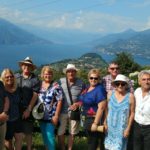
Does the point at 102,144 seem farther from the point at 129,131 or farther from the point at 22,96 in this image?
the point at 22,96

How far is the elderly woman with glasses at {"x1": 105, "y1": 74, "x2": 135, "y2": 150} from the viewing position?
5.48 m

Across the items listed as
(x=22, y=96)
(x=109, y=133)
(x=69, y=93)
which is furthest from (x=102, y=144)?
(x=22, y=96)

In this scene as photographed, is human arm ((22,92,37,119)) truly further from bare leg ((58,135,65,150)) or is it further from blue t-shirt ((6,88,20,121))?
bare leg ((58,135,65,150))

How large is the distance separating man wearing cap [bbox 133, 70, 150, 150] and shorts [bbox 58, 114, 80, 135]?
1.42 m

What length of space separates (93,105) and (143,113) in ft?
2.77

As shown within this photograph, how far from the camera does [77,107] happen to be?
6.44 metres

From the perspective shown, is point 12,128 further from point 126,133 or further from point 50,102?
point 126,133

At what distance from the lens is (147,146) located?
18.0 ft

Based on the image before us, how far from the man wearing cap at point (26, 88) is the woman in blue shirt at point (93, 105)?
2.74ft

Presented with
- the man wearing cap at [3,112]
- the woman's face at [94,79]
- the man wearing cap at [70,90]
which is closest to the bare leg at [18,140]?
the man wearing cap at [3,112]

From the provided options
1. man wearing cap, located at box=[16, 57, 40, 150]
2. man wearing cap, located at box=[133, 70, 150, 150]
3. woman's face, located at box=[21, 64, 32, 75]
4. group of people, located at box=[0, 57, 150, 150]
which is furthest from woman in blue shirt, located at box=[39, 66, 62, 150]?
man wearing cap, located at box=[133, 70, 150, 150]

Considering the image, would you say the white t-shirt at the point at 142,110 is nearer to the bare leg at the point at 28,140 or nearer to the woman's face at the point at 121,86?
the woman's face at the point at 121,86

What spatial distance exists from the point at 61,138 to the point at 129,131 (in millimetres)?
1539

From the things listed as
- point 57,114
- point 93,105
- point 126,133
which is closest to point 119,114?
point 126,133
